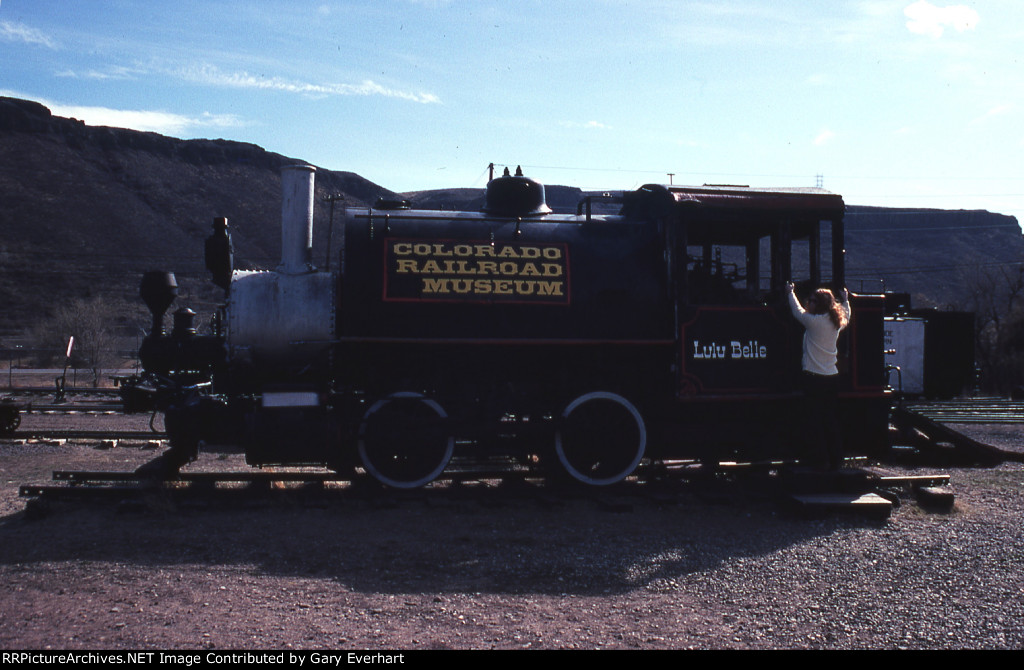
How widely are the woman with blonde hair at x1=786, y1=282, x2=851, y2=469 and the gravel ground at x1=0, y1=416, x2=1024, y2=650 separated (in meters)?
0.86

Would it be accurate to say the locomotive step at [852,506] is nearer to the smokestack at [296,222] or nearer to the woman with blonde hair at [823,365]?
the woman with blonde hair at [823,365]

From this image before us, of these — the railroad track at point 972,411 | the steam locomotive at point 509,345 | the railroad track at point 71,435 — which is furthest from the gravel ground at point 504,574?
the railroad track at point 972,411

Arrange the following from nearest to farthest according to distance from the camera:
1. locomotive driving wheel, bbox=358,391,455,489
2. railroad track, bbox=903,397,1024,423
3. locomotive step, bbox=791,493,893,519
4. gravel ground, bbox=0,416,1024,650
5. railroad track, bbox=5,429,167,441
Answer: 1. gravel ground, bbox=0,416,1024,650
2. locomotive step, bbox=791,493,893,519
3. locomotive driving wheel, bbox=358,391,455,489
4. railroad track, bbox=5,429,167,441
5. railroad track, bbox=903,397,1024,423

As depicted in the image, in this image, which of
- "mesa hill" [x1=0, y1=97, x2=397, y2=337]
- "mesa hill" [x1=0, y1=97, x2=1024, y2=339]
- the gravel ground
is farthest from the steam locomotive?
"mesa hill" [x1=0, y1=97, x2=397, y2=337]

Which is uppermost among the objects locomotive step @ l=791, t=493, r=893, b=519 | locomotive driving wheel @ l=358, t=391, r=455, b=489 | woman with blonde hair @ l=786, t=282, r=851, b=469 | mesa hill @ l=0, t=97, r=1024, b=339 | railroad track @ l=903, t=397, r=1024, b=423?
mesa hill @ l=0, t=97, r=1024, b=339

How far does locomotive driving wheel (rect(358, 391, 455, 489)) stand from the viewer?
23.0 ft

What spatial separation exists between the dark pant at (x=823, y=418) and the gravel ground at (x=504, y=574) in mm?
793

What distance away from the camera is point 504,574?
497cm

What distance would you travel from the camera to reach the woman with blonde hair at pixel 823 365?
705 cm

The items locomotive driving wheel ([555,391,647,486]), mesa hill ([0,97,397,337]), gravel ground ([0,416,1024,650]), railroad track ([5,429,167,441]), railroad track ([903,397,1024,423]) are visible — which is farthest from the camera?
mesa hill ([0,97,397,337])

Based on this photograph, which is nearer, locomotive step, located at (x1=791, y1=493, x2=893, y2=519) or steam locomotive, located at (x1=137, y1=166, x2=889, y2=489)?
locomotive step, located at (x1=791, y1=493, x2=893, y2=519)

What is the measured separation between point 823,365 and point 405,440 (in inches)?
166

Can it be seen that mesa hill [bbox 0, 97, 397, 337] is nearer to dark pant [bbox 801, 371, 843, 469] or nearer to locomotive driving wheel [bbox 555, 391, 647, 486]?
locomotive driving wheel [bbox 555, 391, 647, 486]
